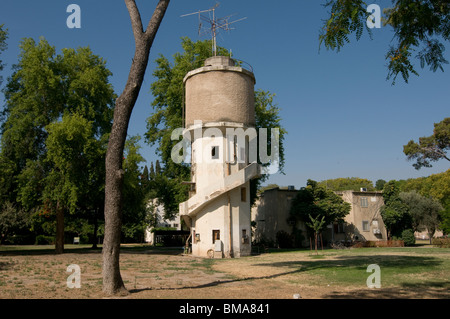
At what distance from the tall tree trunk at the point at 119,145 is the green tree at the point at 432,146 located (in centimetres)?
4518

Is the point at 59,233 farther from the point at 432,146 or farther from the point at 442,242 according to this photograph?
the point at 432,146

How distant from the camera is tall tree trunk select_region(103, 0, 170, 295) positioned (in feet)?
37.3

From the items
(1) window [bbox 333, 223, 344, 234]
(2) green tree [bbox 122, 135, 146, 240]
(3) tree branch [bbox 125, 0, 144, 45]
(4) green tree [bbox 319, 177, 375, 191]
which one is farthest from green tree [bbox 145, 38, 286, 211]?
(4) green tree [bbox 319, 177, 375, 191]

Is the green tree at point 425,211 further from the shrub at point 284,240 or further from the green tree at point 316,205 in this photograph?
the shrub at point 284,240

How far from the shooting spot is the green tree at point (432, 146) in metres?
47.7

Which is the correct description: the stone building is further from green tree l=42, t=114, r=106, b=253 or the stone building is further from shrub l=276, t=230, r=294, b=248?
green tree l=42, t=114, r=106, b=253

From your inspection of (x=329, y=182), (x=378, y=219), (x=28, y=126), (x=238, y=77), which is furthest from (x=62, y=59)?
(x=329, y=182)

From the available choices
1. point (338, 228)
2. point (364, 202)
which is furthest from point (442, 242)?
point (338, 228)

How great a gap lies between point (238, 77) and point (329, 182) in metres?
81.6

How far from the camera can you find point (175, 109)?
36000 mm

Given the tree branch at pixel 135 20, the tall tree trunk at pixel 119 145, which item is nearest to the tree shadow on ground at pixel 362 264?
the tall tree trunk at pixel 119 145

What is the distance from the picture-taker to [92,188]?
31484 millimetres

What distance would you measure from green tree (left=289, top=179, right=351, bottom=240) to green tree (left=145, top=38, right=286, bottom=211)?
19.0 feet
